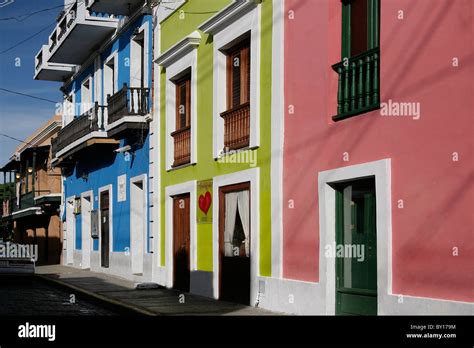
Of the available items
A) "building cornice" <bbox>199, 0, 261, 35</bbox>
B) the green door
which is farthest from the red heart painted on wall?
the green door

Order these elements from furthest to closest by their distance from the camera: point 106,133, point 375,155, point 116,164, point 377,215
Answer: point 116,164 < point 106,133 < point 375,155 < point 377,215

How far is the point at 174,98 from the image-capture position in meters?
18.0

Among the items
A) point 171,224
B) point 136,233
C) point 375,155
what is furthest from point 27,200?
point 375,155

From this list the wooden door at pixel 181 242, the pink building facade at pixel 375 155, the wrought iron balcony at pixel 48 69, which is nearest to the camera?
the pink building facade at pixel 375 155

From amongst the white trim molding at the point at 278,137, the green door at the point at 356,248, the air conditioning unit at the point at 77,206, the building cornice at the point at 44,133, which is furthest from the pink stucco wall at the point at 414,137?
the building cornice at the point at 44,133

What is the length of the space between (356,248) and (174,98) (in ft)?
26.1

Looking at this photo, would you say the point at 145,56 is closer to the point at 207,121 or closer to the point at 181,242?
the point at 207,121

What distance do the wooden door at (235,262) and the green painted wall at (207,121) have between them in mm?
536

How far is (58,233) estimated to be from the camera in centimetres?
3316

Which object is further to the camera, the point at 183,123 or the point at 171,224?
the point at 171,224

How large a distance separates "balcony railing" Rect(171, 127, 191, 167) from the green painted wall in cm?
24

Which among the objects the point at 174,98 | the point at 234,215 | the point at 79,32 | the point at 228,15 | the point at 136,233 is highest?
the point at 79,32

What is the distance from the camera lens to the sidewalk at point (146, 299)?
1312cm

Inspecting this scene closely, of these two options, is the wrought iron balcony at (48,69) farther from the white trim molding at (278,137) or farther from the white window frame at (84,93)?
the white trim molding at (278,137)
